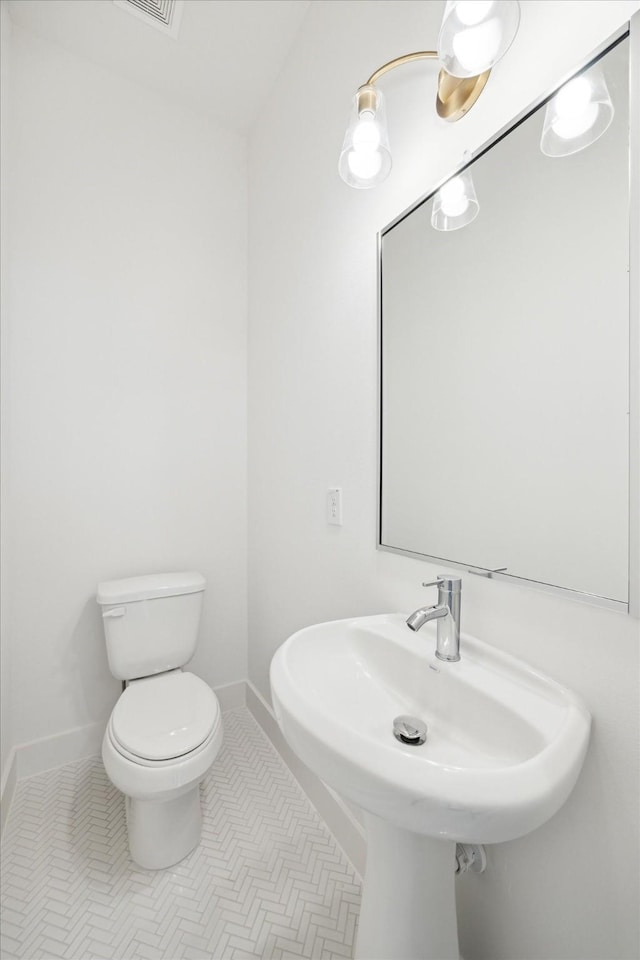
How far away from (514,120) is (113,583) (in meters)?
1.80

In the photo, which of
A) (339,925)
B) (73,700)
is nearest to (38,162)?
(73,700)

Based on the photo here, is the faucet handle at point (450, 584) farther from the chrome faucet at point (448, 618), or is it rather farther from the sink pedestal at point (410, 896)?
the sink pedestal at point (410, 896)

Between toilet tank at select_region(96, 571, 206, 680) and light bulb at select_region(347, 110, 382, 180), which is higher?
light bulb at select_region(347, 110, 382, 180)

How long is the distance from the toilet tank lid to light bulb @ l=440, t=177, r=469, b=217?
58.8 inches

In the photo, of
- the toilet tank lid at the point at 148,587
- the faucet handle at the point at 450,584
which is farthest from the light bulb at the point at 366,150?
the toilet tank lid at the point at 148,587

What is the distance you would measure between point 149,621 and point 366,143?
5.39ft

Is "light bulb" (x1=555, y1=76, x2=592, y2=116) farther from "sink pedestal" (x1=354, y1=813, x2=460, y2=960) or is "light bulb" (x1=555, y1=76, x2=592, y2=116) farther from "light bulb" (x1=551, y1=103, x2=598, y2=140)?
"sink pedestal" (x1=354, y1=813, x2=460, y2=960)

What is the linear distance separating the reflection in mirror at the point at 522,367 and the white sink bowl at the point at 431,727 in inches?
7.9

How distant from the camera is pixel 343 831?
123 centimetres

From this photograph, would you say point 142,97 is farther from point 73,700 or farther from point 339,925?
point 339,925

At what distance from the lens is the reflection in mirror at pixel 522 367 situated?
0.64 m

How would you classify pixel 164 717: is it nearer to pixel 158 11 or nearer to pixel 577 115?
pixel 577 115

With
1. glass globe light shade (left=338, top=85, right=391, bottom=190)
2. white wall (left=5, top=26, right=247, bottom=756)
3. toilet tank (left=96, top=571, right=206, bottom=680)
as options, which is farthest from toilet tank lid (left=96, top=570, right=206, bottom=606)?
glass globe light shade (left=338, top=85, right=391, bottom=190)

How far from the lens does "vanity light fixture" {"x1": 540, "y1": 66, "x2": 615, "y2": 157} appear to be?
63cm
